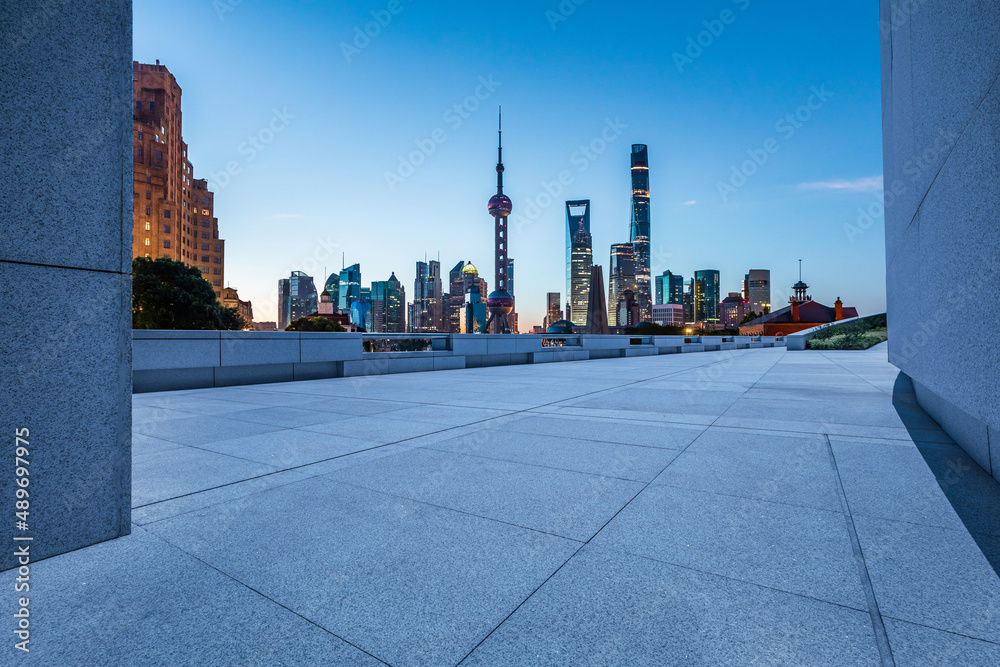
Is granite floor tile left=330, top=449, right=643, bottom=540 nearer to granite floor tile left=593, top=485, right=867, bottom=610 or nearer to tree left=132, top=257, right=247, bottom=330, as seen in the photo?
granite floor tile left=593, top=485, right=867, bottom=610

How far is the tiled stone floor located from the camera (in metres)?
1.87

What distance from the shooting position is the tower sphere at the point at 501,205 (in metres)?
194

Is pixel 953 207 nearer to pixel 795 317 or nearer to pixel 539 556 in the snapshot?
pixel 539 556

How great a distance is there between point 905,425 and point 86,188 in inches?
327

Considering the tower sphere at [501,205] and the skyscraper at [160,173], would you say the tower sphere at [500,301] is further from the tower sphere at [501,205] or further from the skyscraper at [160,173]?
the skyscraper at [160,173]

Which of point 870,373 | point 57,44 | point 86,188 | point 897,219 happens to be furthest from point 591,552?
point 870,373

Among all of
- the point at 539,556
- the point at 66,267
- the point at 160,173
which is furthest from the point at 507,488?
the point at 160,173

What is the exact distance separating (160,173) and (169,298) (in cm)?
8547

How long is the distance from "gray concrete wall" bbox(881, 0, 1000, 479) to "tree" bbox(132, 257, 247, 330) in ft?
163

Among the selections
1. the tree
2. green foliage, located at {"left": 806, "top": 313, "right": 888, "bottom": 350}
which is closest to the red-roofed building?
green foliage, located at {"left": 806, "top": 313, "right": 888, "bottom": 350}

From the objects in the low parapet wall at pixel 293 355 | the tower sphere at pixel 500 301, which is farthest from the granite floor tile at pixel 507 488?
the tower sphere at pixel 500 301

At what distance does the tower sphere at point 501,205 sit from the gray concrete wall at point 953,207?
19403 cm

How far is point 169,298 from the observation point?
143 ft

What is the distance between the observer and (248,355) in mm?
10711
